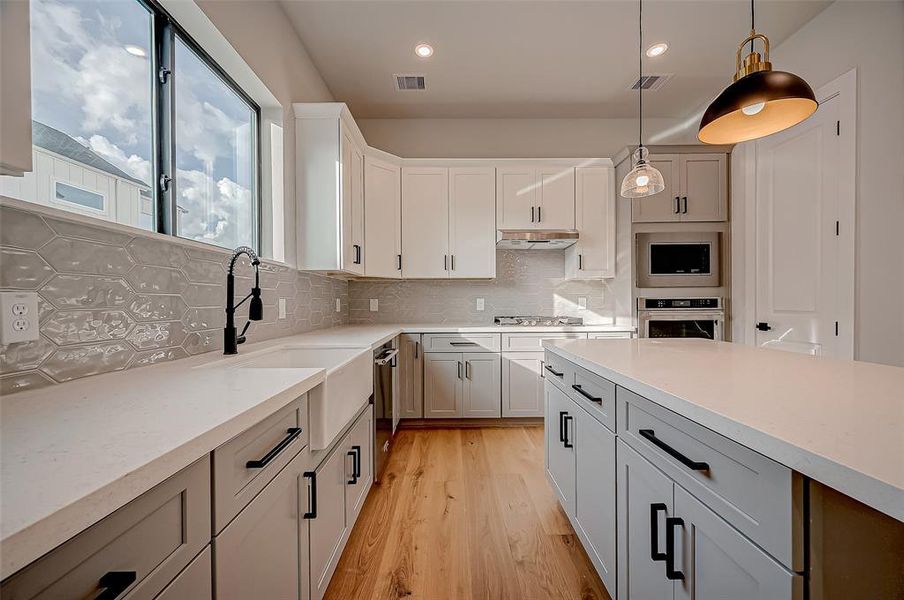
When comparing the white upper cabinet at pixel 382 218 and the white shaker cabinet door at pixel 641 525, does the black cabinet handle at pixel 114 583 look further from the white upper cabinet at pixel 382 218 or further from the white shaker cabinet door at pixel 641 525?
the white upper cabinet at pixel 382 218

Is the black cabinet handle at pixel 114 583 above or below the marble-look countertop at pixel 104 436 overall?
below

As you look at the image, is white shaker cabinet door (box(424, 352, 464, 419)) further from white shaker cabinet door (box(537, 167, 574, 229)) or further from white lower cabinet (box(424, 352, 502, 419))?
white shaker cabinet door (box(537, 167, 574, 229))

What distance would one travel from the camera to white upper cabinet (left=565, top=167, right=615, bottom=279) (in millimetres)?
3535

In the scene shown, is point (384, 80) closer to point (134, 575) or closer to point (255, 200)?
point (255, 200)

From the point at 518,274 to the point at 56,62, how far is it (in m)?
3.36

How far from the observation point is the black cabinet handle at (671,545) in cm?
90

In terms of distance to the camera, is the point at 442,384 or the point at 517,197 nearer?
the point at 442,384

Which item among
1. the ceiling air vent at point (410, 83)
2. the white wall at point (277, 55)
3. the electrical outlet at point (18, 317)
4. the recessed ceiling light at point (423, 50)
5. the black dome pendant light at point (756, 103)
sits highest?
the ceiling air vent at point (410, 83)

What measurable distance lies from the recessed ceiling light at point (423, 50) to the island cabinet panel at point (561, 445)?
252 centimetres

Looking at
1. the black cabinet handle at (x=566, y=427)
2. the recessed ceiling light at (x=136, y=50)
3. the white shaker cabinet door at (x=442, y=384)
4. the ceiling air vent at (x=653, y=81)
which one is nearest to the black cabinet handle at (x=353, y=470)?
the black cabinet handle at (x=566, y=427)

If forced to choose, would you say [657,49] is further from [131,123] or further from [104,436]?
[104,436]

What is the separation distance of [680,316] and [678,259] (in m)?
0.51

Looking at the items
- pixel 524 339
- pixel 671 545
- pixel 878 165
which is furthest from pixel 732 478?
pixel 878 165

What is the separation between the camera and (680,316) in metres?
3.32
